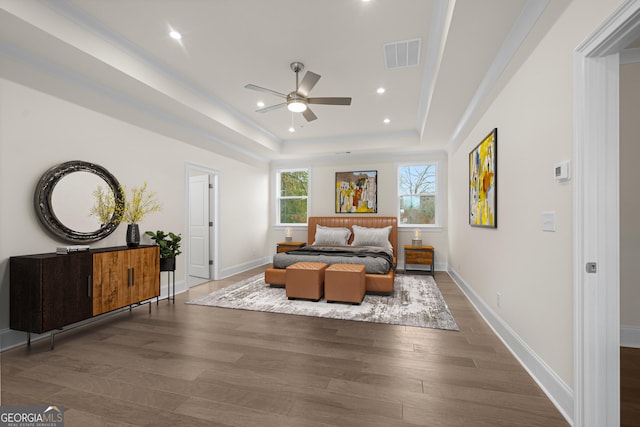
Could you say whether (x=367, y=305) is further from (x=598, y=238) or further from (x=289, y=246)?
(x=289, y=246)

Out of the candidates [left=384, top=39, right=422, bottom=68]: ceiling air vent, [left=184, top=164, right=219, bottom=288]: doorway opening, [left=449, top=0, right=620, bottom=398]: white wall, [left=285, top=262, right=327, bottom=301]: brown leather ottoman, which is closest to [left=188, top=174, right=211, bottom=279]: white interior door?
[left=184, top=164, right=219, bottom=288]: doorway opening

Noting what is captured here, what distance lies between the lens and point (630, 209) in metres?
2.61

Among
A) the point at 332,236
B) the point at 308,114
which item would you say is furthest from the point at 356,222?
the point at 308,114

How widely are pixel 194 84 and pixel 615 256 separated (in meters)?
4.51

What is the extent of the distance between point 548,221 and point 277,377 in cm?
220

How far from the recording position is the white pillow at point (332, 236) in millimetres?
6176

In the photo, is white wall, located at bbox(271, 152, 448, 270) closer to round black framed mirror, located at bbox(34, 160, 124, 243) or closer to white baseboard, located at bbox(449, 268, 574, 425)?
white baseboard, located at bbox(449, 268, 574, 425)

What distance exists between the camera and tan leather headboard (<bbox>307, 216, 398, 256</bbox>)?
6.42 metres

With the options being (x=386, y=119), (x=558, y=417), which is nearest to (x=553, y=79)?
(x=558, y=417)

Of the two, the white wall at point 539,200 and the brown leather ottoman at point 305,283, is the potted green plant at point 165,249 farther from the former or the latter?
the white wall at point 539,200

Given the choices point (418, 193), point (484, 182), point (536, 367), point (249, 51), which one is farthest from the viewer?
point (418, 193)

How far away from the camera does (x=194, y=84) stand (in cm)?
391

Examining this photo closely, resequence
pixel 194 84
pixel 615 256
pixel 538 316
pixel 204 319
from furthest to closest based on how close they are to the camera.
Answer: pixel 194 84 < pixel 204 319 < pixel 538 316 < pixel 615 256

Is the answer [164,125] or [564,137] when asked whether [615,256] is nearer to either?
[564,137]
